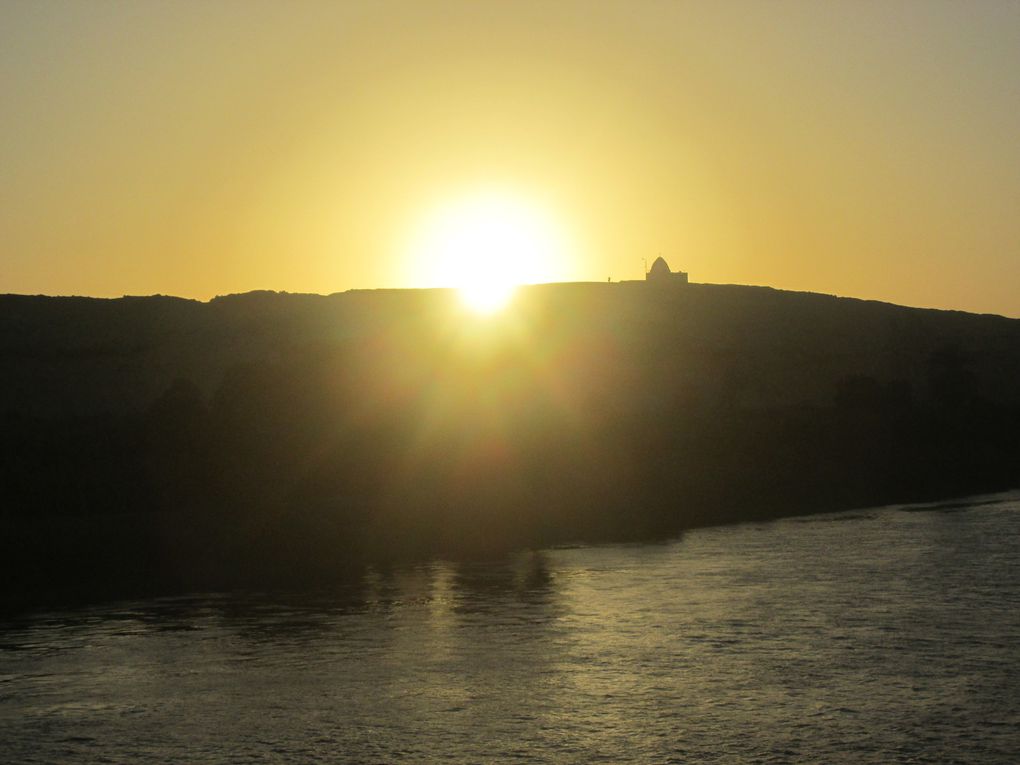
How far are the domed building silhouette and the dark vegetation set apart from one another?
392cm

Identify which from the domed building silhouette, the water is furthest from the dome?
the water

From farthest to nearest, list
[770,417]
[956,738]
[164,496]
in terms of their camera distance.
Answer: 1. [770,417]
2. [164,496]
3. [956,738]

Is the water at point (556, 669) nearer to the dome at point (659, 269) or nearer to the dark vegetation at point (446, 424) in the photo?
the dark vegetation at point (446, 424)

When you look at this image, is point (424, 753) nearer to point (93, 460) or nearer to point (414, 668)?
point (414, 668)

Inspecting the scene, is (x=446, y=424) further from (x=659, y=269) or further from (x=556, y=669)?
(x=659, y=269)

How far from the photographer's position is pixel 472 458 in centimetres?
5216

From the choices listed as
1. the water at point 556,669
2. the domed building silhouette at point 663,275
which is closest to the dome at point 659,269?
the domed building silhouette at point 663,275

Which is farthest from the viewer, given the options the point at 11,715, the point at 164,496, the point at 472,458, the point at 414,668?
the point at 472,458

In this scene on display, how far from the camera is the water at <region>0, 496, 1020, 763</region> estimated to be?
17812 mm

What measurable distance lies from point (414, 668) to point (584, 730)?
16.4 feet

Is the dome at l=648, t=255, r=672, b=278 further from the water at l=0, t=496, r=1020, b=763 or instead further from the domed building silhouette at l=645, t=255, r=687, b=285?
the water at l=0, t=496, r=1020, b=763

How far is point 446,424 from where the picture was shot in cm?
5650

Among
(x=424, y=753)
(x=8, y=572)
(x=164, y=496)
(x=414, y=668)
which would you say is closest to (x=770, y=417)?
(x=164, y=496)

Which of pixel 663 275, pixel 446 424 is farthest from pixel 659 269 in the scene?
pixel 446 424
